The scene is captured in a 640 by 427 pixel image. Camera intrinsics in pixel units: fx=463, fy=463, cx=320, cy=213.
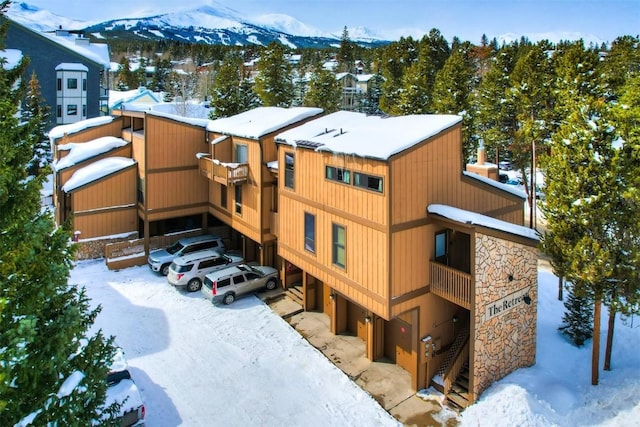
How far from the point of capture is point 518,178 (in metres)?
44.9

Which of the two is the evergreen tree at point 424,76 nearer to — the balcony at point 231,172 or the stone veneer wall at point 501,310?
the balcony at point 231,172

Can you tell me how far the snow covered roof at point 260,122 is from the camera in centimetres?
2286

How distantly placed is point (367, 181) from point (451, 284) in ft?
14.0

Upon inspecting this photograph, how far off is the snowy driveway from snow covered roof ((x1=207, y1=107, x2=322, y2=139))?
27.3 feet

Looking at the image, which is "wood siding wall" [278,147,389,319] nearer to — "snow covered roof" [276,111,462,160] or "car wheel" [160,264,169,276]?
"snow covered roof" [276,111,462,160]

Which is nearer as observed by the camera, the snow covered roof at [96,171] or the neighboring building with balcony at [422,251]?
the neighboring building with balcony at [422,251]

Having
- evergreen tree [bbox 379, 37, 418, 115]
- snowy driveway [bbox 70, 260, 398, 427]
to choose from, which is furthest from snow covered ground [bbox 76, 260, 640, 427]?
evergreen tree [bbox 379, 37, 418, 115]

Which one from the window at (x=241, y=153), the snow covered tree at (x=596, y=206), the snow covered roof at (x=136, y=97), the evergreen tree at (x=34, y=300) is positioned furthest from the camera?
the snow covered roof at (x=136, y=97)

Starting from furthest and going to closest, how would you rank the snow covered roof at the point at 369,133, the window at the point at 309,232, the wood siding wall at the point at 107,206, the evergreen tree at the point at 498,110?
the evergreen tree at the point at 498,110 → the wood siding wall at the point at 107,206 → the window at the point at 309,232 → the snow covered roof at the point at 369,133

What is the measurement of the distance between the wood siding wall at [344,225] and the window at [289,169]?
30cm

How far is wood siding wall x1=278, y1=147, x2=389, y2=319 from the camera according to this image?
14698mm

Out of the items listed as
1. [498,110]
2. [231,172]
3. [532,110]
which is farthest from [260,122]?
[498,110]

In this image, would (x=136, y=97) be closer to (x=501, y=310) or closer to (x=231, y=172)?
(x=231, y=172)

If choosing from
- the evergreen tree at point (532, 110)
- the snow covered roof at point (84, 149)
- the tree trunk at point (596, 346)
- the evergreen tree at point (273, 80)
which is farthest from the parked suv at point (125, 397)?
the evergreen tree at point (273, 80)
